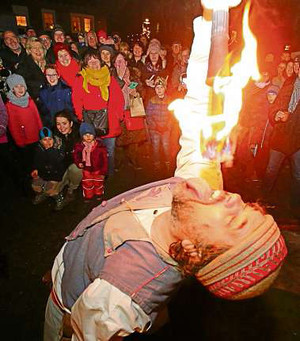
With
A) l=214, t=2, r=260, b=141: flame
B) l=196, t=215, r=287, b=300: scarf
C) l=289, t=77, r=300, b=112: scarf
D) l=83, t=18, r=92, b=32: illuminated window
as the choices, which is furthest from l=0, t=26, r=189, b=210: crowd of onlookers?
l=83, t=18, r=92, b=32: illuminated window

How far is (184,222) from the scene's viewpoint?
5.15 feet

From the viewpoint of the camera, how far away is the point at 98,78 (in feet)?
17.0

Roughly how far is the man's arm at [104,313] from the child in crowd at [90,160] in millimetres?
3695

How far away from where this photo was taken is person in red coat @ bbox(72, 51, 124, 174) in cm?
514

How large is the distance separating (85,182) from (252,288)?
12.8ft

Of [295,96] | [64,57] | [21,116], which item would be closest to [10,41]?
[64,57]

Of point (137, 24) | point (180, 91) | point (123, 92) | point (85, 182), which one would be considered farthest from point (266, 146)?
point (137, 24)

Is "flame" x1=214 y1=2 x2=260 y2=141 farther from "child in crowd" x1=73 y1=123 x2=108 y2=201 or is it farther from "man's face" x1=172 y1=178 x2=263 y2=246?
"child in crowd" x1=73 y1=123 x2=108 y2=201

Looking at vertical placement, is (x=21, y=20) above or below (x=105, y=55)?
above

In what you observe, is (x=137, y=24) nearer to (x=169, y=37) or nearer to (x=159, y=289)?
(x=169, y=37)

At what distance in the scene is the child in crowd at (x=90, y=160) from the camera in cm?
492

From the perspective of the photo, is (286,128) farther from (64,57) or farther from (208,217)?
(64,57)

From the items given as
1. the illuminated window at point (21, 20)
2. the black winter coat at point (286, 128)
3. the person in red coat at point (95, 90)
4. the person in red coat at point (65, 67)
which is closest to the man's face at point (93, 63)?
the person in red coat at point (95, 90)

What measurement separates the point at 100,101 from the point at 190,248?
4193mm
